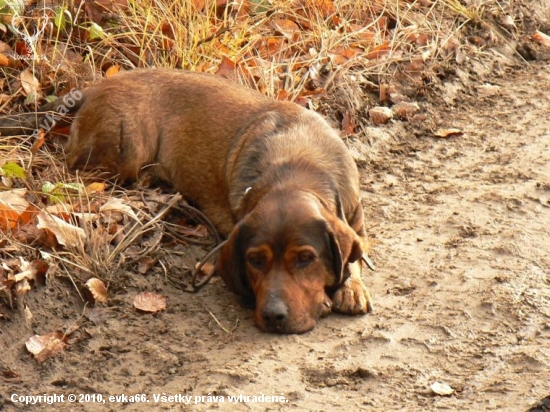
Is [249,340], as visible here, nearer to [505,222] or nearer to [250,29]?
[505,222]

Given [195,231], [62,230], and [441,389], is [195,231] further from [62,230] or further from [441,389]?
[441,389]

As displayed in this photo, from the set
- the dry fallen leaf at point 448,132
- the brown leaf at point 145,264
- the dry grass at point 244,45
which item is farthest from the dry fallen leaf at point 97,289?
the dry fallen leaf at point 448,132

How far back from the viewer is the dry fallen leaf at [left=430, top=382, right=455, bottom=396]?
17.5ft

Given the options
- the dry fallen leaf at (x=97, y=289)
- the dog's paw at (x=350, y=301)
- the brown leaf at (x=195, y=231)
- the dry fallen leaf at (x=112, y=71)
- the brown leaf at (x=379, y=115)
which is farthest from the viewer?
the brown leaf at (x=379, y=115)

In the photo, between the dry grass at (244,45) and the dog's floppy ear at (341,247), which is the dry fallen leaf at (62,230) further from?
the dog's floppy ear at (341,247)

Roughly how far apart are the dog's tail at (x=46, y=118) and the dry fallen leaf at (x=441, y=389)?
146 inches

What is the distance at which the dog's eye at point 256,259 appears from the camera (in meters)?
5.98

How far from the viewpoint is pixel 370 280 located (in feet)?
21.7

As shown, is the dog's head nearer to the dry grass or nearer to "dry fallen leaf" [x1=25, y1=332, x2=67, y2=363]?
"dry fallen leaf" [x1=25, y1=332, x2=67, y2=363]

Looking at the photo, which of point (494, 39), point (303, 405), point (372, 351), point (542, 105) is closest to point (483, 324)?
point (372, 351)

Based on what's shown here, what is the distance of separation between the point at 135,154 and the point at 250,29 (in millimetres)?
1932

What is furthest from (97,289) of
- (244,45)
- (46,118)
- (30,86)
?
(244,45)

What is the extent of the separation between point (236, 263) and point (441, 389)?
1.43m

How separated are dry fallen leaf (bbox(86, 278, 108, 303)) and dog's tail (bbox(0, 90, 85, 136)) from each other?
73.1 inches
